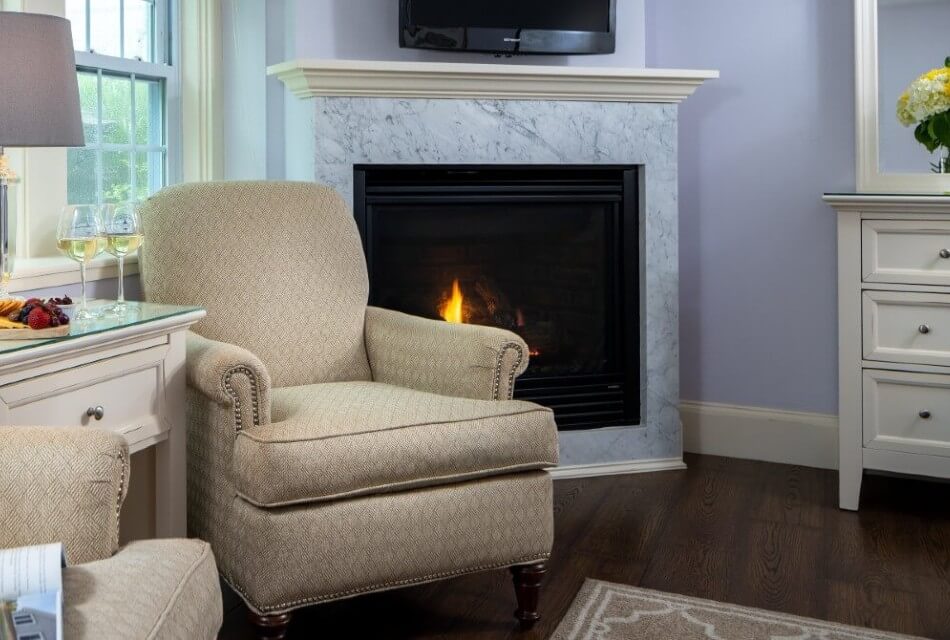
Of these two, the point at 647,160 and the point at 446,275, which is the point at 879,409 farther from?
the point at 446,275

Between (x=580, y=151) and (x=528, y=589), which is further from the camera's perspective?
(x=580, y=151)

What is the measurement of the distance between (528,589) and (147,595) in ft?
4.04

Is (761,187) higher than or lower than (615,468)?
higher

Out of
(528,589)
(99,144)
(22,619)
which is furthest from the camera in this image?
(99,144)

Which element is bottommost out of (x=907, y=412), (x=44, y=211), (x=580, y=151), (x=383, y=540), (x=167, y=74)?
(x=383, y=540)

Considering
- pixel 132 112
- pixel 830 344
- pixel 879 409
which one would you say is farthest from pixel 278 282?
pixel 830 344

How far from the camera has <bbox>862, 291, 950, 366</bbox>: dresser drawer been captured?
115 inches

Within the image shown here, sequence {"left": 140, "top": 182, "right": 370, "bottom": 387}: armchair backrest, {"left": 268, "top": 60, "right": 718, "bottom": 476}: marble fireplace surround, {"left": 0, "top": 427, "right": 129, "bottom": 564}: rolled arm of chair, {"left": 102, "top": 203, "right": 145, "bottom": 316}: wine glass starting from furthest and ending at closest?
1. {"left": 268, "top": 60, "right": 718, "bottom": 476}: marble fireplace surround
2. {"left": 140, "top": 182, "right": 370, "bottom": 387}: armchair backrest
3. {"left": 102, "top": 203, "right": 145, "bottom": 316}: wine glass
4. {"left": 0, "top": 427, "right": 129, "bottom": 564}: rolled arm of chair

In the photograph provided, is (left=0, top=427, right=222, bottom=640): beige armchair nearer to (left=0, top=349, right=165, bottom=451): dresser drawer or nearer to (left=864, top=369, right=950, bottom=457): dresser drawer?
(left=0, top=349, right=165, bottom=451): dresser drawer

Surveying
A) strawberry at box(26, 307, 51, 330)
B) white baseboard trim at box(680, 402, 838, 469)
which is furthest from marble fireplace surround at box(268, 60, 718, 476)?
strawberry at box(26, 307, 51, 330)

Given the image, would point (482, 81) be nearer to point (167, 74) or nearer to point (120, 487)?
point (167, 74)

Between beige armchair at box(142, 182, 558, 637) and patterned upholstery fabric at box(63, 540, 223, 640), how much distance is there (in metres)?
0.61

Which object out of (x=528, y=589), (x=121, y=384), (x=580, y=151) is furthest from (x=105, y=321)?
(x=580, y=151)

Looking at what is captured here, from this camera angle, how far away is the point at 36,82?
5.88ft
